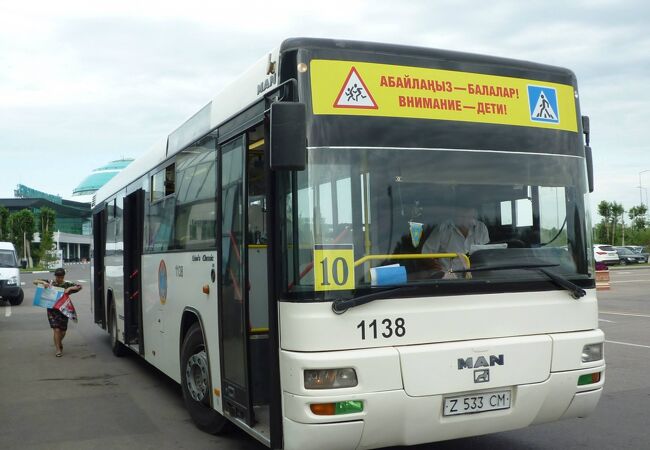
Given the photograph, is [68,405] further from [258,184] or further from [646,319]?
[646,319]

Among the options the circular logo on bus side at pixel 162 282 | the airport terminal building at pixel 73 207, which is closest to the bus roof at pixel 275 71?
the circular logo on bus side at pixel 162 282

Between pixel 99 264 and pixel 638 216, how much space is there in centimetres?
6909

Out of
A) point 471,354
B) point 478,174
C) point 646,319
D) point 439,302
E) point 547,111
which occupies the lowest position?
point 646,319

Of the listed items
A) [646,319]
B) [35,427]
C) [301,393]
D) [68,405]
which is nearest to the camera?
[301,393]

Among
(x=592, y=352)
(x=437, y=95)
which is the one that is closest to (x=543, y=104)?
(x=437, y=95)

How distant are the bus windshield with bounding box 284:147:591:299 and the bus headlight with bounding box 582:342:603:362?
48cm

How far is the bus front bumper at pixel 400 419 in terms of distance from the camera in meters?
4.23

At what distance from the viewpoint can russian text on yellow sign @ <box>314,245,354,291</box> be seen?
429 centimetres

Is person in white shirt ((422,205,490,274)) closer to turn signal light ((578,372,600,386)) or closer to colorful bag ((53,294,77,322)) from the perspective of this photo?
turn signal light ((578,372,600,386))

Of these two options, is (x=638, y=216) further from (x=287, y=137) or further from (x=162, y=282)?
(x=287, y=137)

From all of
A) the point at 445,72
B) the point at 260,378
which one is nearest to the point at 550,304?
the point at 445,72

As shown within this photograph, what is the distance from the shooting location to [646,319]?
A: 1527 cm

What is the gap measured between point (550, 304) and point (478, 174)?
103cm

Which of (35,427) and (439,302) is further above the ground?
(439,302)
